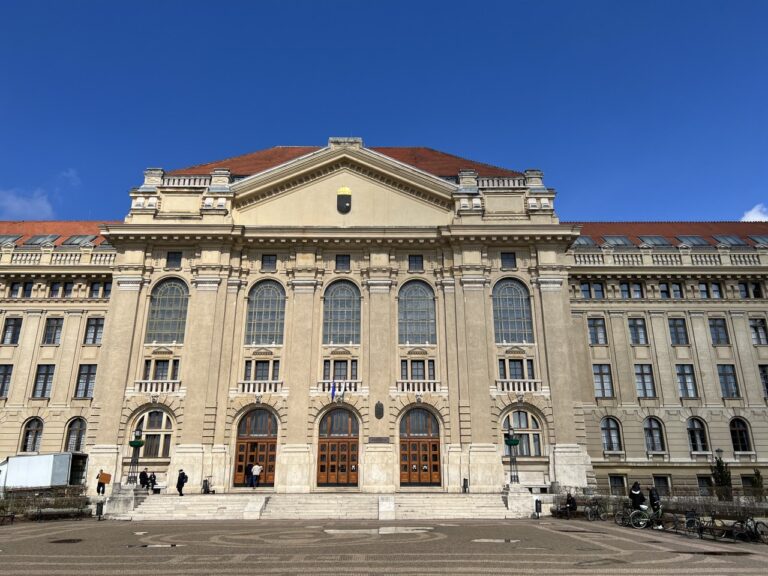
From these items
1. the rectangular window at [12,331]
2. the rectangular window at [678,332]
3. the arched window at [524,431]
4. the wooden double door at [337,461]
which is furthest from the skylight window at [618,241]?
the rectangular window at [12,331]

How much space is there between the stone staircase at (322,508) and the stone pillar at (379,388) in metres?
4.63

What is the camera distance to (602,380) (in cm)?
4162

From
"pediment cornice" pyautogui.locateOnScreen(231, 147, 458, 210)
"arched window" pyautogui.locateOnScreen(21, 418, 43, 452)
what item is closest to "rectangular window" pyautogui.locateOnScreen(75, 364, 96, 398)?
"arched window" pyautogui.locateOnScreen(21, 418, 43, 452)

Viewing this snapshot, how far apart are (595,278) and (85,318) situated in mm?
38529

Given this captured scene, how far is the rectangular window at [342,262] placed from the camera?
40250 mm

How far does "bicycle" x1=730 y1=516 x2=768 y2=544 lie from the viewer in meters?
18.6

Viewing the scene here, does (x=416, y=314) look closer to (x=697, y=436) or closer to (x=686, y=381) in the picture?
(x=686, y=381)

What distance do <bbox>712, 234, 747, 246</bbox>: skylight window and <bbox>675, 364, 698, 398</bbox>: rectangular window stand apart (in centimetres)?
1201

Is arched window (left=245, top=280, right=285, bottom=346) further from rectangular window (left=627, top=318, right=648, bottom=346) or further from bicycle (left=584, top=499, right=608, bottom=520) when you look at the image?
rectangular window (left=627, top=318, right=648, bottom=346)

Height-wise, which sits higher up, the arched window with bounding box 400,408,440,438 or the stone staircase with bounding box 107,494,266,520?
the arched window with bounding box 400,408,440,438

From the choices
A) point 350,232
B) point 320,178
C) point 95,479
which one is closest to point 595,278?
point 350,232

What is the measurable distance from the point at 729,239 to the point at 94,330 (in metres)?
51.7

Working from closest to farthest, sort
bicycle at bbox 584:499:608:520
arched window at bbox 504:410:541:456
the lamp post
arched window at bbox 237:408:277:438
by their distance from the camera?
bicycle at bbox 584:499:608:520
the lamp post
arched window at bbox 504:410:541:456
arched window at bbox 237:408:277:438

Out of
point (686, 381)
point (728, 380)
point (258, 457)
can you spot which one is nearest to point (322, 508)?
point (258, 457)
